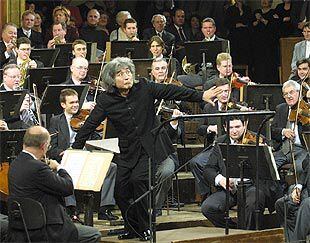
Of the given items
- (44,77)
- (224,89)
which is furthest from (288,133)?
(44,77)

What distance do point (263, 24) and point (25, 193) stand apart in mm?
7501

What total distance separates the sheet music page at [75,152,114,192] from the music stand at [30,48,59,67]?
338 centimetres

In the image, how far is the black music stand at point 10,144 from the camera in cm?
941

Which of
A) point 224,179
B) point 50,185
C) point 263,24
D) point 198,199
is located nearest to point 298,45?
point 263,24

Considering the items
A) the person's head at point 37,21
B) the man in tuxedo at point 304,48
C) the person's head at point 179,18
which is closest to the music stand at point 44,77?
the person's head at point 37,21

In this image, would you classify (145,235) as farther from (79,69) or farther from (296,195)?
(79,69)

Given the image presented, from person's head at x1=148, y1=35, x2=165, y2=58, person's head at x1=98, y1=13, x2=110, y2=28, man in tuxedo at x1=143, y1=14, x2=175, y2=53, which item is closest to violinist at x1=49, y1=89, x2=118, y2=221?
person's head at x1=148, y1=35, x2=165, y2=58

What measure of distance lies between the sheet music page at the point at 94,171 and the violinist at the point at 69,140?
3.99ft

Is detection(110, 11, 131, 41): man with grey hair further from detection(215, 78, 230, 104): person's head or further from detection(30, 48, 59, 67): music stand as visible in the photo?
detection(215, 78, 230, 104): person's head

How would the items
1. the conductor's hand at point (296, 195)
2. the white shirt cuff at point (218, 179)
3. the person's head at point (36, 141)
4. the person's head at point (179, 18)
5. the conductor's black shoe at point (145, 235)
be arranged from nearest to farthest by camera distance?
the person's head at point (36, 141) → the conductor's black shoe at point (145, 235) → the conductor's hand at point (296, 195) → the white shirt cuff at point (218, 179) → the person's head at point (179, 18)

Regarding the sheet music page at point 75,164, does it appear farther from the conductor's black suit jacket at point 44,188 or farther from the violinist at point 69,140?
the violinist at point 69,140

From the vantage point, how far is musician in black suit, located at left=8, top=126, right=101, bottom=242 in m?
8.45

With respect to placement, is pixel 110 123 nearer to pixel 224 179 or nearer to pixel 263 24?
pixel 224 179

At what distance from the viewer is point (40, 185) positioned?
333 inches
